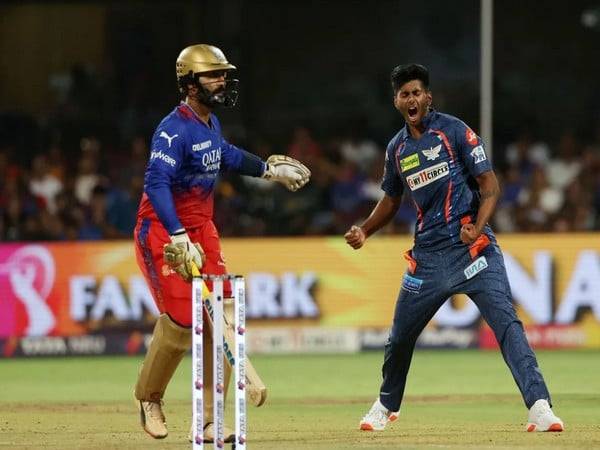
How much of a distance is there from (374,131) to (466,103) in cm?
164

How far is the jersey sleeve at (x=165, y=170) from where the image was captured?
8.06m

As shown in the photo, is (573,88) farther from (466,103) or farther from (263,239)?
(263,239)

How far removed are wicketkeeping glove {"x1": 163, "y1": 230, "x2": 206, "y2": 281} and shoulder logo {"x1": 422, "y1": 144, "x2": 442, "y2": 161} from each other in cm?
155

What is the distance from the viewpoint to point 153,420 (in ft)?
28.0

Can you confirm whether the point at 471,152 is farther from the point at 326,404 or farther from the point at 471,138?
the point at 326,404

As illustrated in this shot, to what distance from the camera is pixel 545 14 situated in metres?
22.4

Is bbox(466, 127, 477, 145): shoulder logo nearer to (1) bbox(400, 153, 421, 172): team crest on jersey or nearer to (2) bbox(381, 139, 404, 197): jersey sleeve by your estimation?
(1) bbox(400, 153, 421, 172): team crest on jersey

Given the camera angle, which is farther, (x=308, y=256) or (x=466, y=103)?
(x=466, y=103)

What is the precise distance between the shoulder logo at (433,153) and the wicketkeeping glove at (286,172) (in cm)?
81

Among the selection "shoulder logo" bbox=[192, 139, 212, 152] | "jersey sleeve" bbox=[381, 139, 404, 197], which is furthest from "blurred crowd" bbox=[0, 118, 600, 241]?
"shoulder logo" bbox=[192, 139, 212, 152]

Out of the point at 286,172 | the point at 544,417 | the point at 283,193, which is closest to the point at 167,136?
the point at 286,172

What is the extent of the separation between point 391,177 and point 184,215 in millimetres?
1372

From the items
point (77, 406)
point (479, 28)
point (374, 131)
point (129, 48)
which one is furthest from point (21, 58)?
point (77, 406)

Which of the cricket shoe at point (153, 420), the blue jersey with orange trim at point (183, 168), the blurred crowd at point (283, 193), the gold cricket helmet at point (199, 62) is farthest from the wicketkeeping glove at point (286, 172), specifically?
the blurred crowd at point (283, 193)
